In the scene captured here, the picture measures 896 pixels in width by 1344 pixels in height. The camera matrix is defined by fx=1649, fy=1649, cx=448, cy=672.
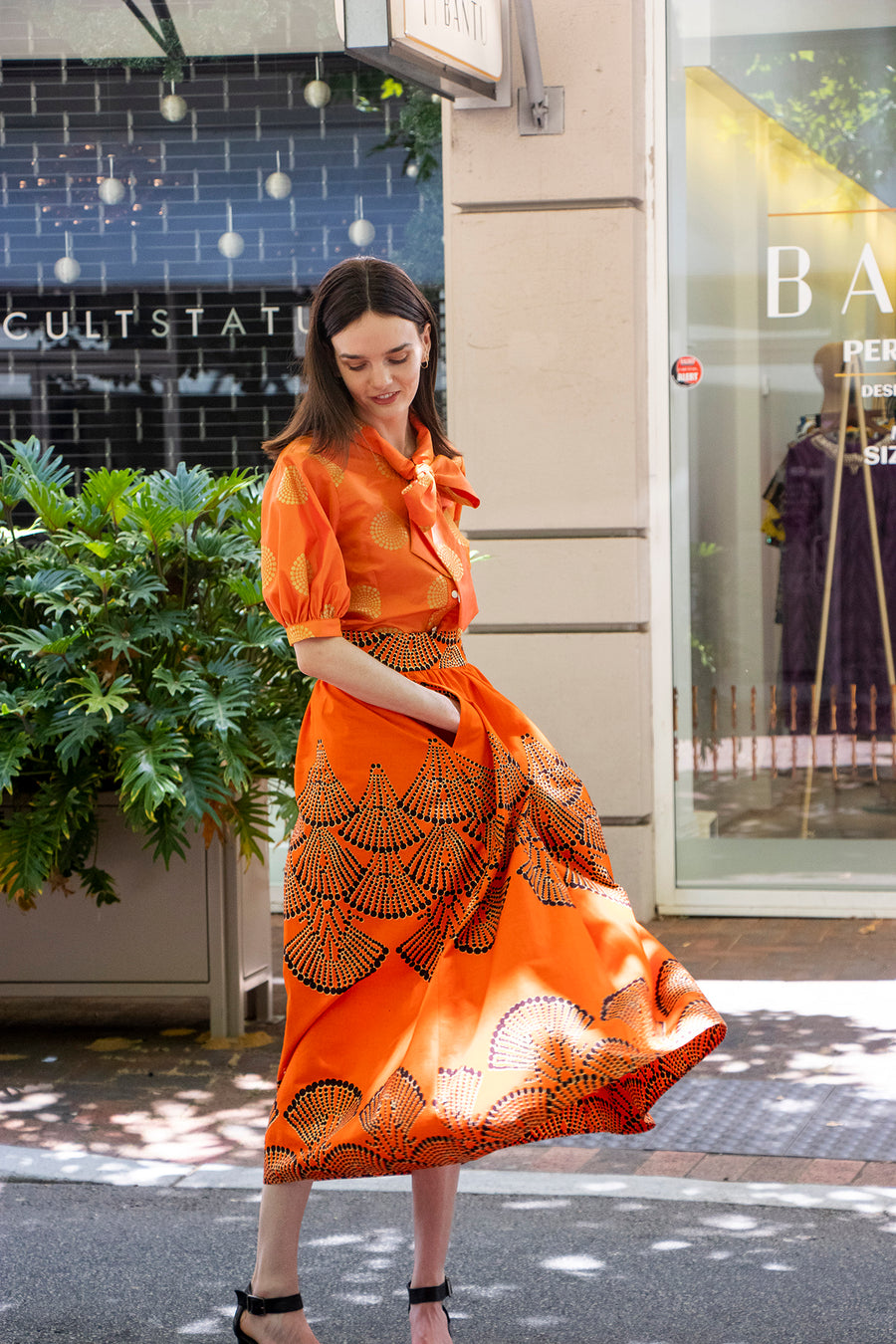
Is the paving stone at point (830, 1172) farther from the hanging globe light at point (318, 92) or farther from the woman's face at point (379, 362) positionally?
the hanging globe light at point (318, 92)

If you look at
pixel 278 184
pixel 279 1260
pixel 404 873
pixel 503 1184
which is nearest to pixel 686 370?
pixel 278 184

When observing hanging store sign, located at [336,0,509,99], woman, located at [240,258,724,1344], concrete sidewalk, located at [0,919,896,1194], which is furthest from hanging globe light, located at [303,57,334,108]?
woman, located at [240,258,724,1344]

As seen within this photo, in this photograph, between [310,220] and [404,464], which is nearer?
[404,464]

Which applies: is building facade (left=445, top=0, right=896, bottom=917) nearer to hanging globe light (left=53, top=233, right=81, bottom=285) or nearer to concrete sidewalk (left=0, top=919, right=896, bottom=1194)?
concrete sidewalk (left=0, top=919, right=896, bottom=1194)

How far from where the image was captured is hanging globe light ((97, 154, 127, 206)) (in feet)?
25.6

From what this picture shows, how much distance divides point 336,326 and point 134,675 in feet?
8.09

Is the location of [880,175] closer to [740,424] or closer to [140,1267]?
[740,424]

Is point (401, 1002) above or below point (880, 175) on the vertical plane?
below

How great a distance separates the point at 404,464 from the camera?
3.07m

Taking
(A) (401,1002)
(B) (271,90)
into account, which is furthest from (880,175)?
(A) (401,1002)

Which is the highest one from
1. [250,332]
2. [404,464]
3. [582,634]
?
[250,332]

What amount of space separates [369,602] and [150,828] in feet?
8.00

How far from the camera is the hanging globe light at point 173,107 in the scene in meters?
7.75

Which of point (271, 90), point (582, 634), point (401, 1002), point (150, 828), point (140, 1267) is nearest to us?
point (401, 1002)
